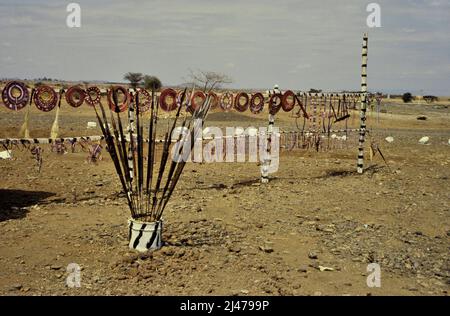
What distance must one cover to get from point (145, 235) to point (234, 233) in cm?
137

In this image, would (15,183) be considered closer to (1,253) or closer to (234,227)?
(1,253)

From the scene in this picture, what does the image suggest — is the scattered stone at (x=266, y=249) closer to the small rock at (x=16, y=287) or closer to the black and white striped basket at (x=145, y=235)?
the black and white striped basket at (x=145, y=235)

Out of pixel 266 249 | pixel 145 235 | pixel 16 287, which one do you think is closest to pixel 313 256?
pixel 266 249

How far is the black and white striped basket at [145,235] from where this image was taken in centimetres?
548

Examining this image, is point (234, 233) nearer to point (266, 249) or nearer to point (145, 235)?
point (266, 249)

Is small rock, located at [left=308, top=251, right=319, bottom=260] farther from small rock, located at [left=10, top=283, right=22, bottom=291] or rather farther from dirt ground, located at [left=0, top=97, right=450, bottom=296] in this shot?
small rock, located at [left=10, top=283, right=22, bottom=291]

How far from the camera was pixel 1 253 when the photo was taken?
5449 mm

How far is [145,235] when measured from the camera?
548 cm

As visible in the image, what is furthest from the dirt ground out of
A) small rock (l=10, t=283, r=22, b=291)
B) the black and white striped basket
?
the black and white striped basket

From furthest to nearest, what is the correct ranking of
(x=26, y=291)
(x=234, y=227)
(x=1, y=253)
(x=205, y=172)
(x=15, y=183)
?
(x=205, y=172), (x=15, y=183), (x=234, y=227), (x=1, y=253), (x=26, y=291)

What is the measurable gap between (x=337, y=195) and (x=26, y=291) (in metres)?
5.91

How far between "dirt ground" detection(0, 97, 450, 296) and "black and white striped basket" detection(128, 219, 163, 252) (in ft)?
0.42

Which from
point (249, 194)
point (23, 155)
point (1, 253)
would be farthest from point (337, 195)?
point (23, 155)

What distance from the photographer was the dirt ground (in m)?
4.83
